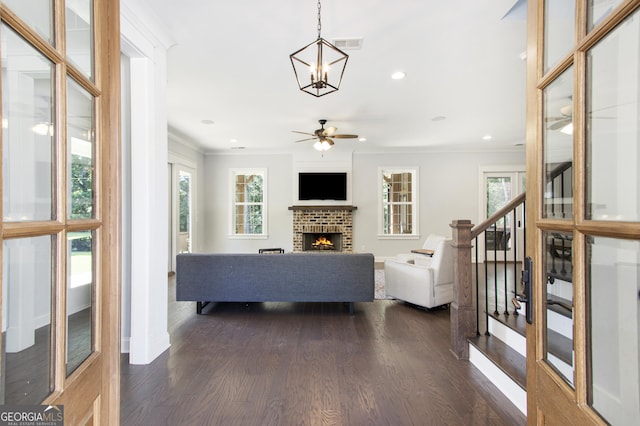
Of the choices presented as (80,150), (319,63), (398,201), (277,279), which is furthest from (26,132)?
(398,201)

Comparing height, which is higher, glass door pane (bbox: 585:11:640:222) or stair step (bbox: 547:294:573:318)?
glass door pane (bbox: 585:11:640:222)

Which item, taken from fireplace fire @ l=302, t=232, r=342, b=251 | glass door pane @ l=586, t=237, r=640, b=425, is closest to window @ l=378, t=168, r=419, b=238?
fireplace fire @ l=302, t=232, r=342, b=251

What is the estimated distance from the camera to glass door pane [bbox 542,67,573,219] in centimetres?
81

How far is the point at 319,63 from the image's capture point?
204 centimetres

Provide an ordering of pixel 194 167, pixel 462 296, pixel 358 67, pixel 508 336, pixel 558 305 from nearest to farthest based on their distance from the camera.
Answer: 1. pixel 558 305
2. pixel 508 336
3. pixel 462 296
4. pixel 358 67
5. pixel 194 167

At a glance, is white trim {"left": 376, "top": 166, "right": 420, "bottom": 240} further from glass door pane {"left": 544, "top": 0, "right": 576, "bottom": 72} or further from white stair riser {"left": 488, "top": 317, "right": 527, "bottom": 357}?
glass door pane {"left": 544, "top": 0, "right": 576, "bottom": 72}

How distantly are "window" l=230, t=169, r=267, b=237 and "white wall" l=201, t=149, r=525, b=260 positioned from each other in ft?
0.65

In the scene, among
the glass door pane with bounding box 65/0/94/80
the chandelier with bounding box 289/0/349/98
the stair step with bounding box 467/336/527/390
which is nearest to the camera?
the glass door pane with bounding box 65/0/94/80

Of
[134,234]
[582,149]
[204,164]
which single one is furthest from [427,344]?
[204,164]

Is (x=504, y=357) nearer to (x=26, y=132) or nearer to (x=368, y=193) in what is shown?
(x=26, y=132)

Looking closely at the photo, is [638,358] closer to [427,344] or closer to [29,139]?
[29,139]

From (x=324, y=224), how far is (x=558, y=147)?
6.15 metres

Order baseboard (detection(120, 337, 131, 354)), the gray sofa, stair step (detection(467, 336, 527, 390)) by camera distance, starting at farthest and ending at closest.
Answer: the gray sofa → baseboard (detection(120, 337, 131, 354)) → stair step (detection(467, 336, 527, 390))

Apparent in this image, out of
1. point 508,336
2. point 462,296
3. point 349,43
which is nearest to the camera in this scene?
point 508,336
